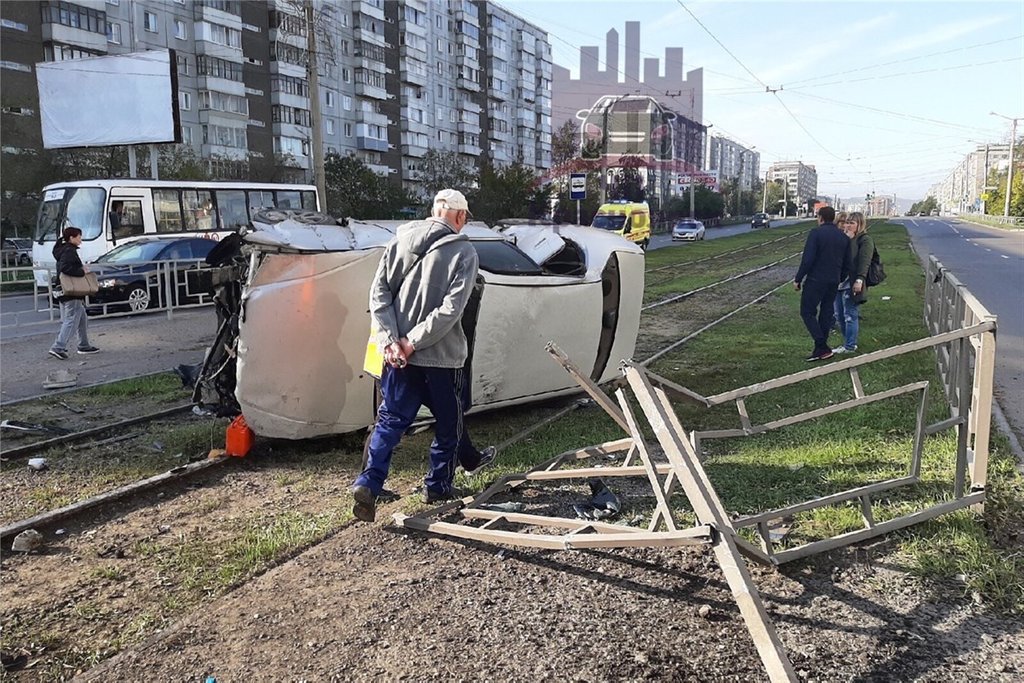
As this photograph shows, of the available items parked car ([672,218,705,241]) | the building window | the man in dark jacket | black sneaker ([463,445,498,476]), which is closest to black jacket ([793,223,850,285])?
the man in dark jacket

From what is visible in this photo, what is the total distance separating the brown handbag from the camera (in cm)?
1027

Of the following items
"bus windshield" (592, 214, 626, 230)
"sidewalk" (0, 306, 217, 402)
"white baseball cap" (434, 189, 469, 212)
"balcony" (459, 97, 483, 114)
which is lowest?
"sidewalk" (0, 306, 217, 402)

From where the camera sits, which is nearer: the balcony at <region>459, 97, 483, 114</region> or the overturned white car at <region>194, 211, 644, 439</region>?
the overturned white car at <region>194, 211, 644, 439</region>

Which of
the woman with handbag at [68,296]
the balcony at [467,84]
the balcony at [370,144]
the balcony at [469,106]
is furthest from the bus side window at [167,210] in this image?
the balcony at [467,84]

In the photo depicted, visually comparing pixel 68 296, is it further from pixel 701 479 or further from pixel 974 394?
pixel 974 394

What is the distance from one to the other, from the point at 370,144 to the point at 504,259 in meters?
63.4

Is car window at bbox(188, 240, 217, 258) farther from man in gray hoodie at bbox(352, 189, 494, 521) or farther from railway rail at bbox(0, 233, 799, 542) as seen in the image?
man in gray hoodie at bbox(352, 189, 494, 521)

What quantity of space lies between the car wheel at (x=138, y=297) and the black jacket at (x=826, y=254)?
476 inches

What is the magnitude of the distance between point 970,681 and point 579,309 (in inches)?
168

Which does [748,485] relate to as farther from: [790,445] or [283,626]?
[283,626]

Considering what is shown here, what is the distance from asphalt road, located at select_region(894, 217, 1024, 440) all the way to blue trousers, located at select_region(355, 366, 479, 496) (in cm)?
440

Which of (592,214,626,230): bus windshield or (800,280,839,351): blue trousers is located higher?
(592,214,626,230): bus windshield

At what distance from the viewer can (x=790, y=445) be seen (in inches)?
229

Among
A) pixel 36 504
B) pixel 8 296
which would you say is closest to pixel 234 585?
pixel 36 504
